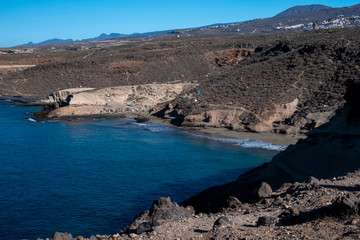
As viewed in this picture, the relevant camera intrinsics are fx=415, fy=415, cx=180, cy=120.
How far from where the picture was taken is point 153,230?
10586 mm

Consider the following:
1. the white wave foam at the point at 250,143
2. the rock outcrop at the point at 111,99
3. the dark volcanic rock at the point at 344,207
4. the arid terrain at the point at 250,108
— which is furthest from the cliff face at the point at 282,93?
the dark volcanic rock at the point at 344,207

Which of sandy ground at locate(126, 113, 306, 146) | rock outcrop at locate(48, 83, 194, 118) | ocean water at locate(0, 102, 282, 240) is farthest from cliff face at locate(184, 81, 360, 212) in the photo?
rock outcrop at locate(48, 83, 194, 118)

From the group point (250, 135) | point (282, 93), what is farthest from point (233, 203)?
point (282, 93)

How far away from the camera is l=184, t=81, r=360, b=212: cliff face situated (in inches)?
660

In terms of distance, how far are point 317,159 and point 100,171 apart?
1200 cm

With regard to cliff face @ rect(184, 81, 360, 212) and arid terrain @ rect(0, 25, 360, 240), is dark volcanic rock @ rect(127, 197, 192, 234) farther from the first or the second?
cliff face @ rect(184, 81, 360, 212)

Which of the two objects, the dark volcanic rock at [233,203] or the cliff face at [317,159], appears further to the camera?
the cliff face at [317,159]

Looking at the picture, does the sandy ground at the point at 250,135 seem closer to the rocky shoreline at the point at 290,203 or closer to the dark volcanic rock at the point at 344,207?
the rocky shoreline at the point at 290,203

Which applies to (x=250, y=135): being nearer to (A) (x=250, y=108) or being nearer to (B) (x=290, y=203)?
(A) (x=250, y=108)

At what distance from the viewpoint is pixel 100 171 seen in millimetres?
23625

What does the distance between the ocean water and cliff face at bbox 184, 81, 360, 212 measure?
251 centimetres

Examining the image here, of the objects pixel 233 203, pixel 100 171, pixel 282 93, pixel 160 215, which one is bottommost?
pixel 100 171

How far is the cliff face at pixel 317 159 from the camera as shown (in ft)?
55.0

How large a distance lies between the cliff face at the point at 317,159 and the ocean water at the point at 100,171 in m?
2.51
